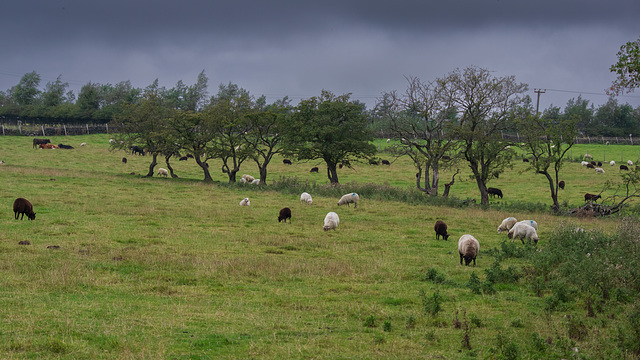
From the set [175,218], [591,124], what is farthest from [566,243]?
[591,124]

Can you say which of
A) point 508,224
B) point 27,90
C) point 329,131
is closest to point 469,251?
point 508,224

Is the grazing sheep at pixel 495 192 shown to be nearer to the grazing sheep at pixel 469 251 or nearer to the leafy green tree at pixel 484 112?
the leafy green tree at pixel 484 112

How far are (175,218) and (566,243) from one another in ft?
58.5

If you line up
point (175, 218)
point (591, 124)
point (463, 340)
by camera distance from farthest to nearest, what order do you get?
1. point (591, 124)
2. point (175, 218)
3. point (463, 340)

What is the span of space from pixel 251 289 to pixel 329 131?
102 feet

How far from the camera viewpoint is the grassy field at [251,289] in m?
8.18

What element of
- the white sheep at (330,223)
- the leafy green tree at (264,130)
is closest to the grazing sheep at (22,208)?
the white sheep at (330,223)

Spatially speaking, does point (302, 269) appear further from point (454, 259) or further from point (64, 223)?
point (64, 223)

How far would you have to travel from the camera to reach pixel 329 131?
42.5 metres

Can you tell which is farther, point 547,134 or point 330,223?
point 547,134

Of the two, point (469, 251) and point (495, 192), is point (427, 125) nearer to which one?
point (495, 192)

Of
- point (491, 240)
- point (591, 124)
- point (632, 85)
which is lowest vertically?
point (491, 240)

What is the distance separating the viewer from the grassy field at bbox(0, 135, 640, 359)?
818cm

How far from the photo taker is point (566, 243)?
16.8 metres
